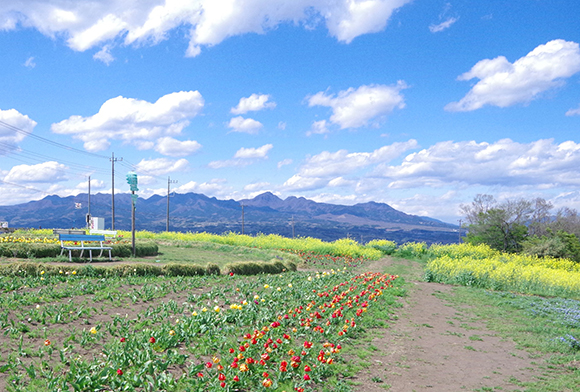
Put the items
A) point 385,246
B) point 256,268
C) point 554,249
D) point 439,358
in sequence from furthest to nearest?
point 385,246 → point 554,249 → point 256,268 → point 439,358

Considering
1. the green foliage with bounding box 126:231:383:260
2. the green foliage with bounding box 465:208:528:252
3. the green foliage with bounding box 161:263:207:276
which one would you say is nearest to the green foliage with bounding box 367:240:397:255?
the green foliage with bounding box 126:231:383:260

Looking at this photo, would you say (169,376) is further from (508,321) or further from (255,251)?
(255,251)

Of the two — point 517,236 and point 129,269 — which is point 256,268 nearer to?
point 129,269

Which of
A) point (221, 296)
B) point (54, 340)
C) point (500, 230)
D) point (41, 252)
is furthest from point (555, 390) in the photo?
point (500, 230)

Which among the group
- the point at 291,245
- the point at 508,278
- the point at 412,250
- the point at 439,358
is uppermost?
the point at 291,245

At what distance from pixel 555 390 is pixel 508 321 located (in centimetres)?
470

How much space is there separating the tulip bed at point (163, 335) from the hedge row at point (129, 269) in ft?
0.67

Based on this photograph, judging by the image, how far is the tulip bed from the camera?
452cm

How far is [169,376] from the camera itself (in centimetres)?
445

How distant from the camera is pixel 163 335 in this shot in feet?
18.2

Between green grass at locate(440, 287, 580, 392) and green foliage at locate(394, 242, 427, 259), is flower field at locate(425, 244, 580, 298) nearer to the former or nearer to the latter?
green grass at locate(440, 287, 580, 392)

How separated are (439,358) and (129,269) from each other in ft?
25.4

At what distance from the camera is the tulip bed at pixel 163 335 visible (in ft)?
14.8

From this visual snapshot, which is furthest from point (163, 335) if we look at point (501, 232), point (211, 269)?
point (501, 232)
